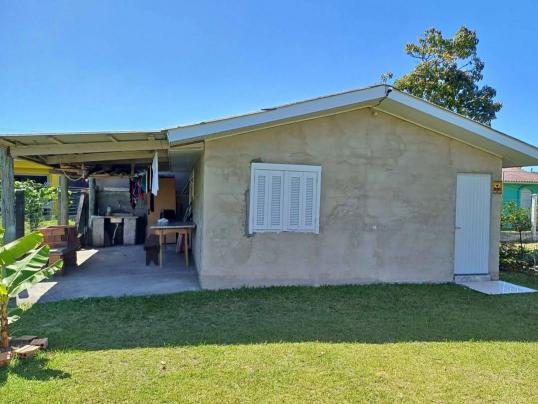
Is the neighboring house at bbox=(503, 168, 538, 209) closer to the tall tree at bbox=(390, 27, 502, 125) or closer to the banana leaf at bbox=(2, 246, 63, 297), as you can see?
the tall tree at bbox=(390, 27, 502, 125)

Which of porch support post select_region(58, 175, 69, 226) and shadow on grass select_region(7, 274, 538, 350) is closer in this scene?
shadow on grass select_region(7, 274, 538, 350)

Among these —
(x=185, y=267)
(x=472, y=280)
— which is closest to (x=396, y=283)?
(x=472, y=280)

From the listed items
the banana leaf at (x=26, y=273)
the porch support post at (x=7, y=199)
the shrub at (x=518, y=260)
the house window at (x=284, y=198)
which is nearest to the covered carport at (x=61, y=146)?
the porch support post at (x=7, y=199)

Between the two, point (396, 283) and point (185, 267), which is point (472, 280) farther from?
point (185, 267)

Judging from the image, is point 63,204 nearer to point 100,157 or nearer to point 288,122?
point 100,157

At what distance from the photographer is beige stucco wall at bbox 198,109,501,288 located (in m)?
7.51

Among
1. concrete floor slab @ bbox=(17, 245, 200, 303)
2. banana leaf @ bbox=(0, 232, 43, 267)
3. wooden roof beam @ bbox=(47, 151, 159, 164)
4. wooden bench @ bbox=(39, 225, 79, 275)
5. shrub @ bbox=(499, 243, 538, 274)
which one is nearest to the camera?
banana leaf @ bbox=(0, 232, 43, 267)

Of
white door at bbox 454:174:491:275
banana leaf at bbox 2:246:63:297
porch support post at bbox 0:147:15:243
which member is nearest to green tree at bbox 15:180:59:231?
porch support post at bbox 0:147:15:243

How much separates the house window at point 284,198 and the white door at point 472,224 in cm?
357

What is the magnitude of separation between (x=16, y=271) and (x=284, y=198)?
466 cm

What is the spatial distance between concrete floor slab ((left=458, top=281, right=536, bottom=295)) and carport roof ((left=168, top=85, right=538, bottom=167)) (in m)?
2.89

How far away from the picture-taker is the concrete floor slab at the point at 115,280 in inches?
281

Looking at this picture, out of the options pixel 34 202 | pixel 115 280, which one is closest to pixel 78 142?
pixel 115 280

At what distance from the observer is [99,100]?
21.0 meters
